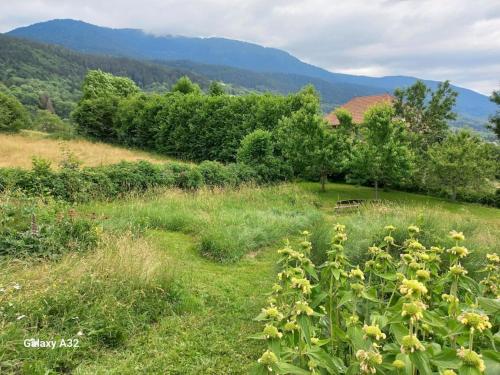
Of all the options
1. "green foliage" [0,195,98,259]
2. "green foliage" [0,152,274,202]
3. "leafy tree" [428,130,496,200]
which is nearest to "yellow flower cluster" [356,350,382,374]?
"green foliage" [0,195,98,259]

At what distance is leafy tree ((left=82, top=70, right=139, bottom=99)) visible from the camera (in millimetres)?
36094

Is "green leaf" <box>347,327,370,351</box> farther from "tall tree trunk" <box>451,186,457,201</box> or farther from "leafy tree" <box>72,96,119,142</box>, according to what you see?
"leafy tree" <box>72,96,119,142</box>

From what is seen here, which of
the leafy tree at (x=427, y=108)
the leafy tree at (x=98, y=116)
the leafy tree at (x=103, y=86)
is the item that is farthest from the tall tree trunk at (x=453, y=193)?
the leafy tree at (x=103, y=86)

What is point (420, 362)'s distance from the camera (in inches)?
56.9

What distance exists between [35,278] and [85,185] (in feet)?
21.6

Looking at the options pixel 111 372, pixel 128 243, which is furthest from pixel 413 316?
pixel 128 243

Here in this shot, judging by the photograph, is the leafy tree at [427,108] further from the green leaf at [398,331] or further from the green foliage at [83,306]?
the green leaf at [398,331]

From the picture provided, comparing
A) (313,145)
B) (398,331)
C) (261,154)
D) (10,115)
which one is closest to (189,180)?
(261,154)

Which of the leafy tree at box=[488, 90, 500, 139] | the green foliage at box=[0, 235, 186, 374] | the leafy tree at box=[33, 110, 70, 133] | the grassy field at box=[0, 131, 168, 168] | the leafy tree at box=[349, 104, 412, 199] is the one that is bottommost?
the leafy tree at box=[33, 110, 70, 133]

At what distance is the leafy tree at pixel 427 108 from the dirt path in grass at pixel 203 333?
18.9 m

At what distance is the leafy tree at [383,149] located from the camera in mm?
14695

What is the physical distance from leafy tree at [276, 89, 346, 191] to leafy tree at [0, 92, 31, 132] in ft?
82.5

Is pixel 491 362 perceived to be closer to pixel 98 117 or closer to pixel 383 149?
pixel 383 149

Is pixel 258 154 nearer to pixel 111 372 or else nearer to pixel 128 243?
pixel 128 243
